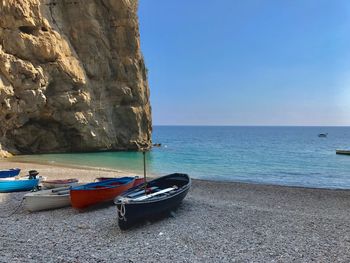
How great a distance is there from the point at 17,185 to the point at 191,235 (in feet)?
35.7

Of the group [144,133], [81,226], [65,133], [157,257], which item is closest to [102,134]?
[65,133]

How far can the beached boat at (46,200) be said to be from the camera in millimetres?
12164

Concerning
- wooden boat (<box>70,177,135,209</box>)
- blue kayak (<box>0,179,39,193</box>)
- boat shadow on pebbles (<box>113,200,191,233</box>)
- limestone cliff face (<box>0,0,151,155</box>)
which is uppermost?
limestone cliff face (<box>0,0,151,155</box>)

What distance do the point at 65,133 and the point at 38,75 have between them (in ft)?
32.1

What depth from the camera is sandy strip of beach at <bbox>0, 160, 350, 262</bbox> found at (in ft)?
26.0

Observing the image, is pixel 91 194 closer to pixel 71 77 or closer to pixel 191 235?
pixel 191 235

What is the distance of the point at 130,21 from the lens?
164ft

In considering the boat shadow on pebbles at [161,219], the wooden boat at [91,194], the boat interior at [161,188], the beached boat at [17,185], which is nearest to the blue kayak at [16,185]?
the beached boat at [17,185]

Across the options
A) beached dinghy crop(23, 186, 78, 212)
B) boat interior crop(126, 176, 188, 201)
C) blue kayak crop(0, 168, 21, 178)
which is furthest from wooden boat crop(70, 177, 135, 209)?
blue kayak crop(0, 168, 21, 178)

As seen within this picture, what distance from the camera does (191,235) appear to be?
9516 mm

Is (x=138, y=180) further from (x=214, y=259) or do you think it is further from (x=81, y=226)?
(x=214, y=259)

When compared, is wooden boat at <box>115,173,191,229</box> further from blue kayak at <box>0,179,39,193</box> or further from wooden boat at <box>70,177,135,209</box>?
blue kayak at <box>0,179,39,193</box>

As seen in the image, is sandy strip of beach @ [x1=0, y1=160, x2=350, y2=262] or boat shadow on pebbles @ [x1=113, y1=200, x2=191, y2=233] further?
boat shadow on pebbles @ [x1=113, y1=200, x2=191, y2=233]

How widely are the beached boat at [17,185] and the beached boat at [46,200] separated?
175 inches
